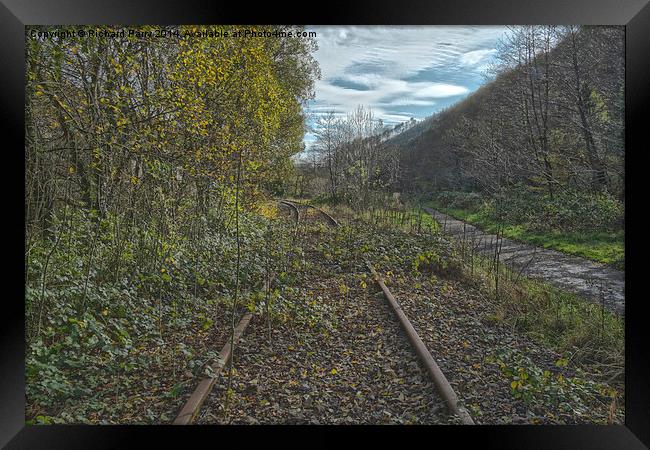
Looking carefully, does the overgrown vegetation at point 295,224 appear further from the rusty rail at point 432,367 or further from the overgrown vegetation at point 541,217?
the rusty rail at point 432,367

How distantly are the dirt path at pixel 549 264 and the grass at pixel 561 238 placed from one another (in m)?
0.06

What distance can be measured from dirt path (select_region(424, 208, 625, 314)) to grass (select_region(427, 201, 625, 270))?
6 cm

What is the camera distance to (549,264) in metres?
4.11

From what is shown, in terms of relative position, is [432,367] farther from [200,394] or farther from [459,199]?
[459,199]

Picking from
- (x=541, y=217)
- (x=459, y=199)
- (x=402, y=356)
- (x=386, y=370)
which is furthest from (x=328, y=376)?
(x=541, y=217)

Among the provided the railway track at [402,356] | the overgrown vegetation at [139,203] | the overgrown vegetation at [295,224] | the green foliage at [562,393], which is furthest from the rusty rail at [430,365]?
the overgrown vegetation at [139,203]

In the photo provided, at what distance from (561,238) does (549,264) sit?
30 centimetres

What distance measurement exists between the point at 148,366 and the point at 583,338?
12.0 ft

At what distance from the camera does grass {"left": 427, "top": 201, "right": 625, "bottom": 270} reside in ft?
11.6

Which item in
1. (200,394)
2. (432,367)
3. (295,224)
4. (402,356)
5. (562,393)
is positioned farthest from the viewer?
(295,224)

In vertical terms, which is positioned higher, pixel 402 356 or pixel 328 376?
pixel 402 356

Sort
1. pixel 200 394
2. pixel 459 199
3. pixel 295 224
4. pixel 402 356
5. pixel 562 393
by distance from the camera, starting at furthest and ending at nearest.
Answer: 1. pixel 295 224
2. pixel 459 199
3. pixel 402 356
4. pixel 562 393
5. pixel 200 394

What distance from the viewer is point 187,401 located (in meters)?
2.75
